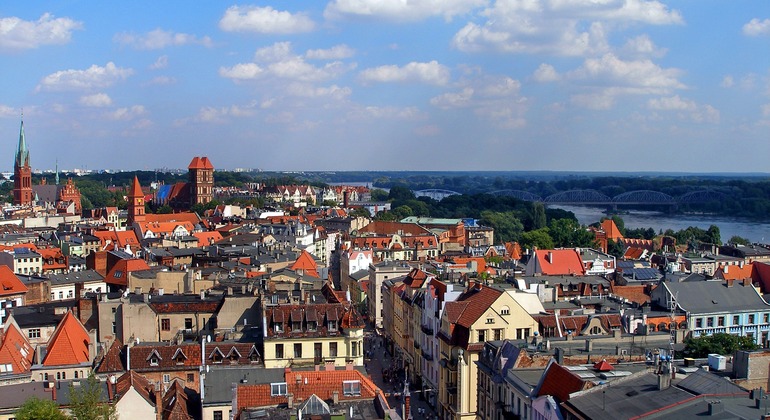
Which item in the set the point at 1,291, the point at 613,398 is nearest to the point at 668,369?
the point at 613,398

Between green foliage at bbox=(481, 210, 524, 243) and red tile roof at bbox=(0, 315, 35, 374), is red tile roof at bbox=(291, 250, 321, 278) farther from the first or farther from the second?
green foliage at bbox=(481, 210, 524, 243)

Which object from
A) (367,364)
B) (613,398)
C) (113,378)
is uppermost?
(613,398)

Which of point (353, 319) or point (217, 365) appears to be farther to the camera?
point (353, 319)

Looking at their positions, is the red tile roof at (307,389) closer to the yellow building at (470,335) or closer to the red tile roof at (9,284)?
the yellow building at (470,335)

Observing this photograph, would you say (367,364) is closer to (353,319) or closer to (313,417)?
(353,319)

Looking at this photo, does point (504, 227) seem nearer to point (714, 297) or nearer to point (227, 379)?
point (714, 297)

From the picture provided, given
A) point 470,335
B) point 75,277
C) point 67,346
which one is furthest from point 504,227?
point 67,346

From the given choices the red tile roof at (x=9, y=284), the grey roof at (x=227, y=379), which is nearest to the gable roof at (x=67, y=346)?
the grey roof at (x=227, y=379)
